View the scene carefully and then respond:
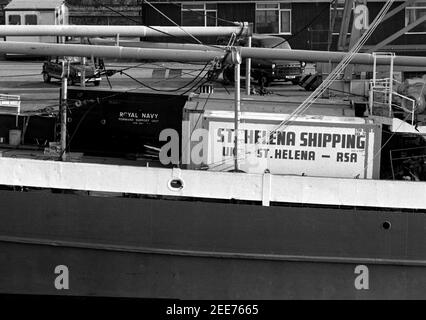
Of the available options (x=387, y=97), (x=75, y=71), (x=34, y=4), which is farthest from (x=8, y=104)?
(x=34, y=4)

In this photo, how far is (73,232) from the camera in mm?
7957

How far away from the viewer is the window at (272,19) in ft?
108

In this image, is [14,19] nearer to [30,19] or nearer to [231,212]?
[30,19]

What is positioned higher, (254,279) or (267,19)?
(267,19)

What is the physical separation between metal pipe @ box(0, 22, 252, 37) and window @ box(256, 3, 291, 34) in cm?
2373

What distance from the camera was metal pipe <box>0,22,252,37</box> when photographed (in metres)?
9.01

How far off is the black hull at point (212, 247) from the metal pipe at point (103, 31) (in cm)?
237

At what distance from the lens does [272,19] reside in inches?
1302

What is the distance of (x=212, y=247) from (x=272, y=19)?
26.5 metres

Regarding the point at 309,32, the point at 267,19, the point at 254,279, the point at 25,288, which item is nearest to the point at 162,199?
the point at 254,279

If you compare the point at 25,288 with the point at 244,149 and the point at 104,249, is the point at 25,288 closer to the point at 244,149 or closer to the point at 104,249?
the point at 104,249

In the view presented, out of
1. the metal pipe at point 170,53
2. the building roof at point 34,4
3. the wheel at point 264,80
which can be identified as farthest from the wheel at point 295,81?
the building roof at point 34,4

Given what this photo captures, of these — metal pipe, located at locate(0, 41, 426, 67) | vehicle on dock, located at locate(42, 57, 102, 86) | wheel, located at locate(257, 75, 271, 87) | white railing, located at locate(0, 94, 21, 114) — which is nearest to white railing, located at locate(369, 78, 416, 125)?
metal pipe, located at locate(0, 41, 426, 67)
